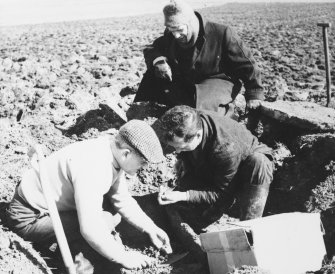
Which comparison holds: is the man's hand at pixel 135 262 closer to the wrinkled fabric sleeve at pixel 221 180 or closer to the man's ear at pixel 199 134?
the wrinkled fabric sleeve at pixel 221 180

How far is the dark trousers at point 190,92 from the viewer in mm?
3865

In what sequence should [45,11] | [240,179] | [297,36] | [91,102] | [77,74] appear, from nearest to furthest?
[240,179], [91,102], [77,74], [297,36], [45,11]

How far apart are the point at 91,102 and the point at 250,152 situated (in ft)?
8.47

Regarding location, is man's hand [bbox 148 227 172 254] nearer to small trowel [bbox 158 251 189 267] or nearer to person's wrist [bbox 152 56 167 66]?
small trowel [bbox 158 251 189 267]

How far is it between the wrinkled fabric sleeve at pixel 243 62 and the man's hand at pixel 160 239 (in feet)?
5.77

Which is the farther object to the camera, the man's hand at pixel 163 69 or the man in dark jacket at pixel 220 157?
the man's hand at pixel 163 69

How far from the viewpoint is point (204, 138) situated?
2783 mm

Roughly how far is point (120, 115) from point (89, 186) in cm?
223

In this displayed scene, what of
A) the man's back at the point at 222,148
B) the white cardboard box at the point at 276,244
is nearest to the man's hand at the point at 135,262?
the white cardboard box at the point at 276,244

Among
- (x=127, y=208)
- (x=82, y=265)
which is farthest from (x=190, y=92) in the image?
(x=82, y=265)

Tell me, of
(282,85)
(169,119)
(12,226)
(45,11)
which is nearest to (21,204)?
(12,226)

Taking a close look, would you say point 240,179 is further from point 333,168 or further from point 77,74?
point 77,74

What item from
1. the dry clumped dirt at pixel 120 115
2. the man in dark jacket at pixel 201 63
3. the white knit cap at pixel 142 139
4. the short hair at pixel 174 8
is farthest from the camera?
the man in dark jacket at pixel 201 63

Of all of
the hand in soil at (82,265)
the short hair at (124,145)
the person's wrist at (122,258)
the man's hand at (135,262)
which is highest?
the short hair at (124,145)
